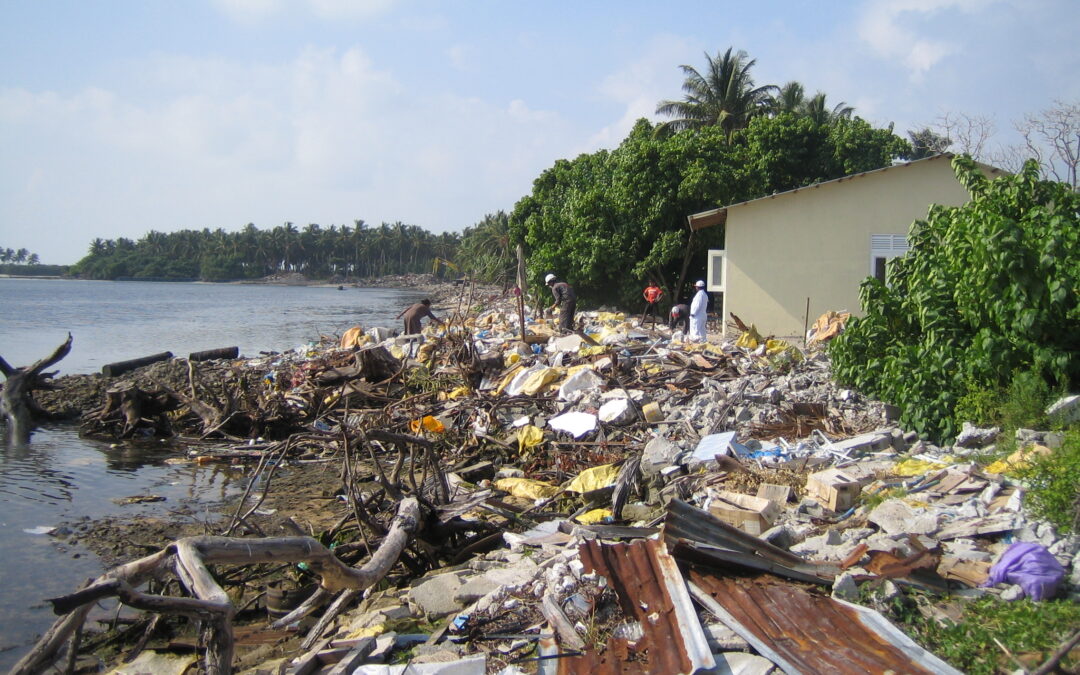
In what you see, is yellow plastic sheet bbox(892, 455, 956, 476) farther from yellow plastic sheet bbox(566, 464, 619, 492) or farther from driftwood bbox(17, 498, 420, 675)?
driftwood bbox(17, 498, 420, 675)

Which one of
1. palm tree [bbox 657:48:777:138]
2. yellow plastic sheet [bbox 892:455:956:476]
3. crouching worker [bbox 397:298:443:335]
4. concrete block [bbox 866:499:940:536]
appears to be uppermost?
palm tree [bbox 657:48:777:138]

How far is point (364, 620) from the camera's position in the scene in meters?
4.69

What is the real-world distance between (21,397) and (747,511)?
13.7 meters

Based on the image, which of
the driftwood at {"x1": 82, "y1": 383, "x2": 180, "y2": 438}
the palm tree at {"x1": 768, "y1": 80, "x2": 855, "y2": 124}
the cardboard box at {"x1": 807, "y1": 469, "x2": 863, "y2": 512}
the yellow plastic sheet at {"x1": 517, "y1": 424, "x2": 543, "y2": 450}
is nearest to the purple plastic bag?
the cardboard box at {"x1": 807, "y1": 469, "x2": 863, "y2": 512}

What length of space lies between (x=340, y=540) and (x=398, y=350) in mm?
8924

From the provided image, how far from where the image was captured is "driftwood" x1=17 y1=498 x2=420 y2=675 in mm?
3002

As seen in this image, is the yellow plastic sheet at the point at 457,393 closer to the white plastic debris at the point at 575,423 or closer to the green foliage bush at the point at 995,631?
the white plastic debris at the point at 575,423

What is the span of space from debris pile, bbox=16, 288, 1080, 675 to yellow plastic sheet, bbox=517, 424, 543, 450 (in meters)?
0.03

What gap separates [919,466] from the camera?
6469mm

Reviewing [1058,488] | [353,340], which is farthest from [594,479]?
[353,340]

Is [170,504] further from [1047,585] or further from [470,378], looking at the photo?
[1047,585]

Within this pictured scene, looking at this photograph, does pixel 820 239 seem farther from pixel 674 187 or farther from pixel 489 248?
pixel 489 248

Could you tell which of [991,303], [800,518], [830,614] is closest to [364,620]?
[830,614]

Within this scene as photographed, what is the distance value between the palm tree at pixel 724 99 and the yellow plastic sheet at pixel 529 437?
2210 centimetres
